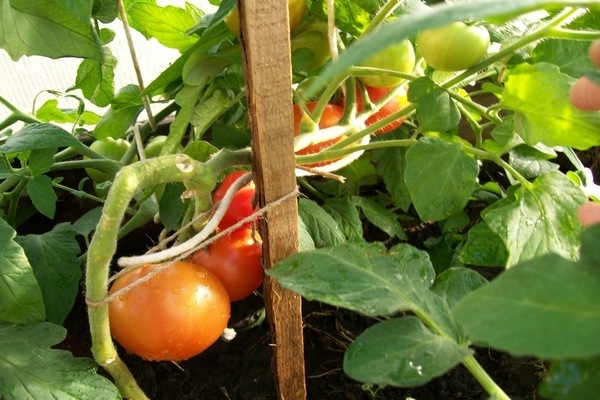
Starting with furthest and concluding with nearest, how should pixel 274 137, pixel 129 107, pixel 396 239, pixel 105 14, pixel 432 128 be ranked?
pixel 396 239
pixel 129 107
pixel 105 14
pixel 432 128
pixel 274 137

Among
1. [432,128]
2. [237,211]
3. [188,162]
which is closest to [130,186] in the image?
[188,162]

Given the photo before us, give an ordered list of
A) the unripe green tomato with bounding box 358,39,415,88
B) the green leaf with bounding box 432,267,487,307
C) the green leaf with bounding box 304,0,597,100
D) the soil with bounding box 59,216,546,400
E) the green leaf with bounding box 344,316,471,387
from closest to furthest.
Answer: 1. the green leaf with bounding box 304,0,597,100
2. the green leaf with bounding box 344,316,471,387
3. the green leaf with bounding box 432,267,487,307
4. the unripe green tomato with bounding box 358,39,415,88
5. the soil with bounding box 59,216,546,400

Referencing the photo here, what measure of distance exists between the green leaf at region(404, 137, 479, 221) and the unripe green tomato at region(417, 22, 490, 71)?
0.27ft

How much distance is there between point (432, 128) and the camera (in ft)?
1.87

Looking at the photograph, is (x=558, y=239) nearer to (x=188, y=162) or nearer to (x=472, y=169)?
(x=472, y=169)

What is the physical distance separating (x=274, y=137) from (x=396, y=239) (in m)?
0.50

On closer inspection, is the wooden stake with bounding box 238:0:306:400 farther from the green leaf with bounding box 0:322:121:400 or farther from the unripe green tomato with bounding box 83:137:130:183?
the unripe green tomato with bounding box 83:137:130:183

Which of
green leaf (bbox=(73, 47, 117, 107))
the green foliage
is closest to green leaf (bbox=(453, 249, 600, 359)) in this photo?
the green foliage

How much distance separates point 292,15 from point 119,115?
31cm

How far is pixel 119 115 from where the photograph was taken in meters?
0.79

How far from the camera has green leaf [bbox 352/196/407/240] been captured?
760 millimetres

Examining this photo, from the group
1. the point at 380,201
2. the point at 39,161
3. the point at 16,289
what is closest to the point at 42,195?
the point at 39,161

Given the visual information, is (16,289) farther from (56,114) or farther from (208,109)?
(56,114)

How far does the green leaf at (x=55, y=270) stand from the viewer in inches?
25.3
